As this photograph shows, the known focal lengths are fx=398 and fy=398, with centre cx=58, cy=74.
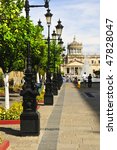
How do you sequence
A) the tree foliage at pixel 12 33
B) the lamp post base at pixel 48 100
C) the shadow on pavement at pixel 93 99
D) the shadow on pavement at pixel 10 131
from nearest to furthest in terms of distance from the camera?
the shadow on pavement at pixel 10 131, the tree foliage at pixel 12 33, the shadow on pavement at pixel 93 99, the lamp post base at pixel 48 100

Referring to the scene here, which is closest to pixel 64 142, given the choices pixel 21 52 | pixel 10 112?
pixel 10 112

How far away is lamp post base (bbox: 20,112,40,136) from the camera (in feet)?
35.7

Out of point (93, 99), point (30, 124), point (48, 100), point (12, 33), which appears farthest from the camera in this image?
point (93, 99)

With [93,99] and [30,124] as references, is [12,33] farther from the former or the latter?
[93,99]

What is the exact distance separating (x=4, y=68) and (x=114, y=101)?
53.7 feet

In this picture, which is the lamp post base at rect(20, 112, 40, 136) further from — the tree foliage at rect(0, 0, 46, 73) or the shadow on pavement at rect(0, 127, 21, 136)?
the tree foliage at rect(0, 0, 46, 73)

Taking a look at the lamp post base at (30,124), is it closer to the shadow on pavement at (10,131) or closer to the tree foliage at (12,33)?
the shadow on pavement at (10,131)

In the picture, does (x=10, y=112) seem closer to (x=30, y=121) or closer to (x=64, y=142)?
(x=30, y=121)

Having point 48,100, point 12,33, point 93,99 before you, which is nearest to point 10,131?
point 12,33

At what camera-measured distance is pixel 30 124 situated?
10961mm

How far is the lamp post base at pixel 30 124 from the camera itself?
429 inches

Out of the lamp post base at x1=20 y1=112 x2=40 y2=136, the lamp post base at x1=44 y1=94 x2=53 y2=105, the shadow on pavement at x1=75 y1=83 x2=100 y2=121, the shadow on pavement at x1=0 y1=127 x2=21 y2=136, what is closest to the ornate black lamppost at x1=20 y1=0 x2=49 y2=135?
the lamp post base at x1=20 y1=112 x2=40 y2=136

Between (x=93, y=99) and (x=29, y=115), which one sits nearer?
(x=29, y=115)

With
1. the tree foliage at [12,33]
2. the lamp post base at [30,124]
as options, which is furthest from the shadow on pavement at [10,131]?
the tree foliage at [12,33]
